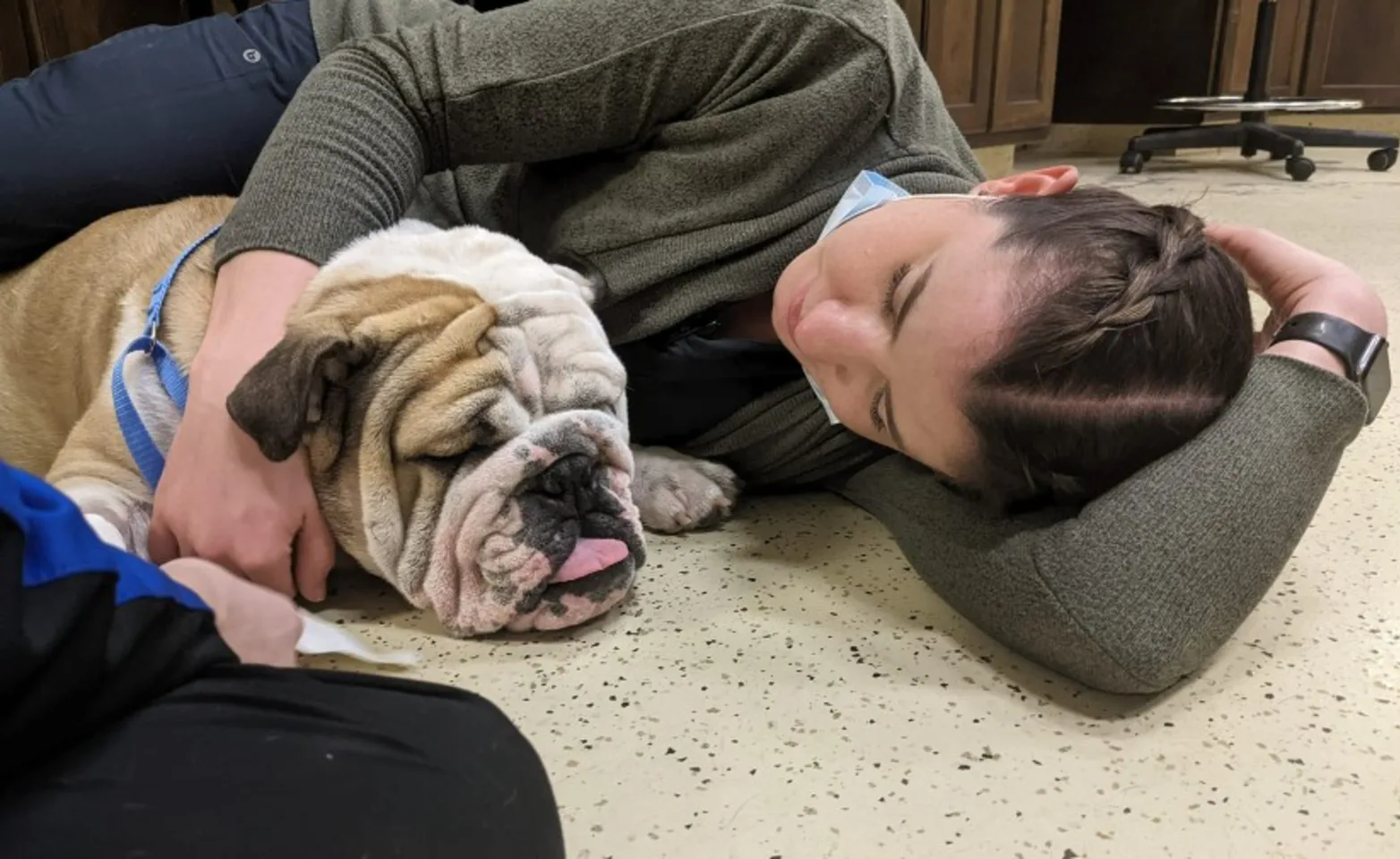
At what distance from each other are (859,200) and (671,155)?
24cm

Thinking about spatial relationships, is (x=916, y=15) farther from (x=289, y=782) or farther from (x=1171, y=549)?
(x=289, y=782)

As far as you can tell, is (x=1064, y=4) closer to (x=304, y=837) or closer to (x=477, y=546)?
(x=477, y=546)

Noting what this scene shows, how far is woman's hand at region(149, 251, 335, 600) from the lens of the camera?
3.26 ft

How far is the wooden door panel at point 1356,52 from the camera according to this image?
4891 mm

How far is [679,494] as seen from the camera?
4.32 feet

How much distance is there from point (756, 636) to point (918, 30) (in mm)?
3010

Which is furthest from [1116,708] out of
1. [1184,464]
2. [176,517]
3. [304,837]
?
[176,517]

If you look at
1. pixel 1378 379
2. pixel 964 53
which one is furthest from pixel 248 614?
pixel 964 53

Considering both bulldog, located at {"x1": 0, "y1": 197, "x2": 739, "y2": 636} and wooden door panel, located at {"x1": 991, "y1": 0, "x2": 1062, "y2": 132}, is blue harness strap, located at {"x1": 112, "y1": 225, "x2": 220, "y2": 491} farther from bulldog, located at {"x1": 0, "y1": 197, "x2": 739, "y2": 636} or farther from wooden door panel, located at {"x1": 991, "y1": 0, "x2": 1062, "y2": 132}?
wooden door panel, located at {"x1": 991, "y1": 0, "x2": 1062, "y2": 132}

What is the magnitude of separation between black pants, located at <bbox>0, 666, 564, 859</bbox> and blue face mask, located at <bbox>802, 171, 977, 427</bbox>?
2.33 ft

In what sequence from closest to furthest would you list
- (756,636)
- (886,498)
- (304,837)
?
(304,837)
(756,636)
(886,498)

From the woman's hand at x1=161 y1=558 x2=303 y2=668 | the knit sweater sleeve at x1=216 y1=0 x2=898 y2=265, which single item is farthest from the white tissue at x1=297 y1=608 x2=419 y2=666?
the knit sweater sleeve at x1=216 y1=0 x2=898 y2=265

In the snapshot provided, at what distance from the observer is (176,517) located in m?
1.00

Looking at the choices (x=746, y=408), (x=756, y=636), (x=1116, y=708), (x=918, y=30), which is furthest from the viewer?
(x=918, y=30)
